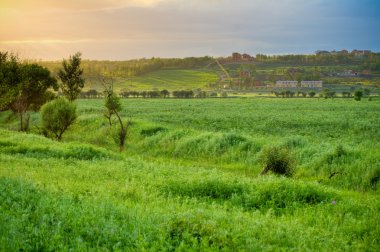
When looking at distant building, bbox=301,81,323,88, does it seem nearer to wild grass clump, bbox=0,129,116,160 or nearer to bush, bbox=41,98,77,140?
bush, bbox=41,98,77,140

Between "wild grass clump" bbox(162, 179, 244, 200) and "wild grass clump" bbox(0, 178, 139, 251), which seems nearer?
"wild grass clump" bbox(0, 178, 139, 251)

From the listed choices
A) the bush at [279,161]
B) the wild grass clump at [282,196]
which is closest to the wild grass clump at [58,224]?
the wild grass clump at [282,196]

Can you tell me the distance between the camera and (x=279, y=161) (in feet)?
80.3

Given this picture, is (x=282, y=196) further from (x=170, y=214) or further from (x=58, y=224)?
(x=58, y=224)

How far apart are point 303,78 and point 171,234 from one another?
200 metres

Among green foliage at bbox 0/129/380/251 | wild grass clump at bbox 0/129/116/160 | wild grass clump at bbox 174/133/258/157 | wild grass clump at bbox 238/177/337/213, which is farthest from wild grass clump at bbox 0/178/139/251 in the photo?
wild grass clump at bbox 174/133/258/157

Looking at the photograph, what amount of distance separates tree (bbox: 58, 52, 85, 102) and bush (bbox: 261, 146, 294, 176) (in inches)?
1819

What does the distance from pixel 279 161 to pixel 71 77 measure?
157 feet

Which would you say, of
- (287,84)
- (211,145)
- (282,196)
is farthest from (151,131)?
(287,84)

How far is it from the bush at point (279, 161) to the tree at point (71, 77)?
152 ft

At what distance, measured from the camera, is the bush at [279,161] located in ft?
79.9

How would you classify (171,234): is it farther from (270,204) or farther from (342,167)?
(342,167)

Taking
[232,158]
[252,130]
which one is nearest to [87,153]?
[232,158]

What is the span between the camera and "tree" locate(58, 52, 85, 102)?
209ft
